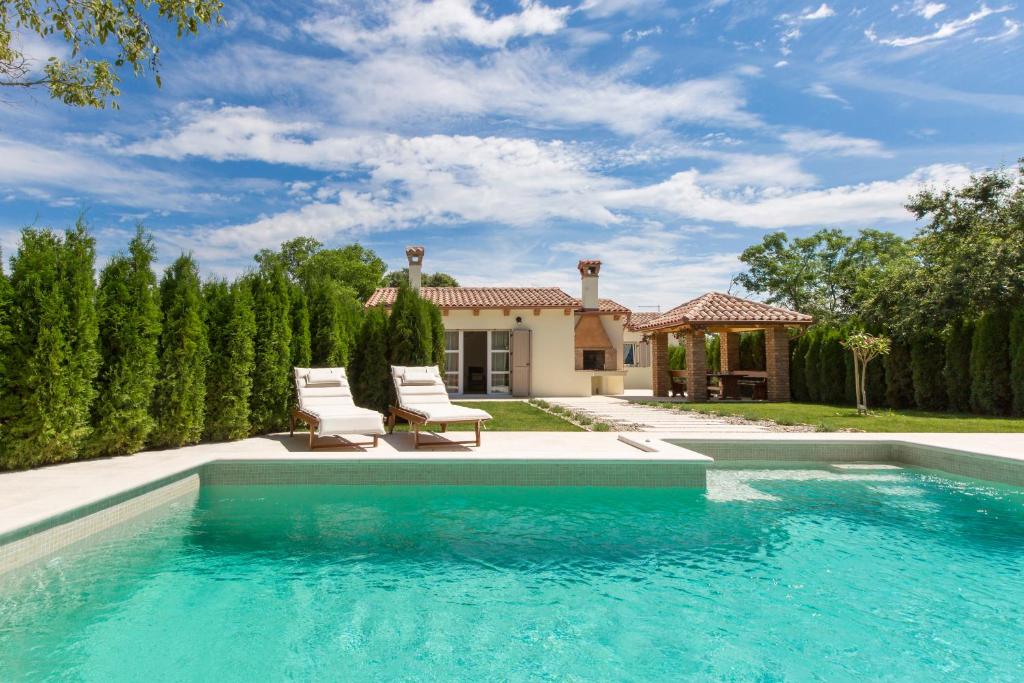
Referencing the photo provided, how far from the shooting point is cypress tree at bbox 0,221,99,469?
6.16 meters

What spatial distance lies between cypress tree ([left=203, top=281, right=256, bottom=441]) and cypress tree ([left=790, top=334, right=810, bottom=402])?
56.4 feet

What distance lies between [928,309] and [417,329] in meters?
13.5

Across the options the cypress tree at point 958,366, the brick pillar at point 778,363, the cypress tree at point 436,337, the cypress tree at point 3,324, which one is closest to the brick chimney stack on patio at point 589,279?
the brick pillar at point 778,363

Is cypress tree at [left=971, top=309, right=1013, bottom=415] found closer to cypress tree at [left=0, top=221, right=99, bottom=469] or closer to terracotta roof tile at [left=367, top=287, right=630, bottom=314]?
terracotta roof tile at [left=367, top=287, right=630, bottom=314]

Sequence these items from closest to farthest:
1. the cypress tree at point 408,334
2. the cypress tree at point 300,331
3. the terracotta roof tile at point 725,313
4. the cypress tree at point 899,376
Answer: the cypress tree at point 300,331 → the cypress tree at point 408,334 → the cypress tree at point 899,376 → the terracotta roof tile at point 725,313

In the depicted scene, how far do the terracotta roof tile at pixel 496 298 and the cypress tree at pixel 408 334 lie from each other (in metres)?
8.26

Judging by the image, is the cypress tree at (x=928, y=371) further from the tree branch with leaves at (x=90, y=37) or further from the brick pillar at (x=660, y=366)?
the tree branch with leaves at (x=90, y=37)

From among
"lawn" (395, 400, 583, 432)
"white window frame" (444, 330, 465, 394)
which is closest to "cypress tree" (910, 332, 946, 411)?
"lawn" (395, 400, 583, 432)

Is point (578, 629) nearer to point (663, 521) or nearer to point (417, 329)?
point (663, 521)

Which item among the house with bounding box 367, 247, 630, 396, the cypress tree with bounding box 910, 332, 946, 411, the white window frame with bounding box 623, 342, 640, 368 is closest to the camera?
the cypress tree with bounding box 910, 332, 946, 411

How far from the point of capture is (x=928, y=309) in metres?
15.6

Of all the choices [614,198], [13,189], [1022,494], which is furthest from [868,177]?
[13,189]

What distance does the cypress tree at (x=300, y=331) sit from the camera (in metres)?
9.98

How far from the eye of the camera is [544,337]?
2091cm
